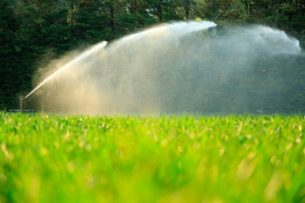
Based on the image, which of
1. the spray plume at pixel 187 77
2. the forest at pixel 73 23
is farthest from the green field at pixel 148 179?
the forest at pixel 73 23

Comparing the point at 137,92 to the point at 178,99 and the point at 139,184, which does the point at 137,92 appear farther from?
the point at 139,184

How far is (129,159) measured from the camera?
80.0 inches

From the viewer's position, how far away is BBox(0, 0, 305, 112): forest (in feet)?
135

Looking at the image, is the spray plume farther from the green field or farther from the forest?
the green field

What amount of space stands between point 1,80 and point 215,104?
587 inches

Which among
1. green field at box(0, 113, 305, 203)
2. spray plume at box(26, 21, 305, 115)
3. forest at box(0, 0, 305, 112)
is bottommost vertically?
spray plume at box(26, 21, 305, 115)

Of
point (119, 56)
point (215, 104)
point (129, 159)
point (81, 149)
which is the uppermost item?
point (129, 159)

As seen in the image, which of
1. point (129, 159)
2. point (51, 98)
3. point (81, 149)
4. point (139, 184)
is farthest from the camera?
point (51, 98)

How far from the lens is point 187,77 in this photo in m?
43.7

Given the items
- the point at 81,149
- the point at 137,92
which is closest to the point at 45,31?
the point at 137,92

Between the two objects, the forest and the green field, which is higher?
the green field

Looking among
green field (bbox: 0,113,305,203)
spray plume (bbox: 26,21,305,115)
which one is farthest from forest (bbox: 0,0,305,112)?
green field (bbox: 0,113,305,203)

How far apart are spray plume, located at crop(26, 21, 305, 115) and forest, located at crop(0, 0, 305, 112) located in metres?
1.50

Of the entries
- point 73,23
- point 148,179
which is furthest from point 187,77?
point 148,179
